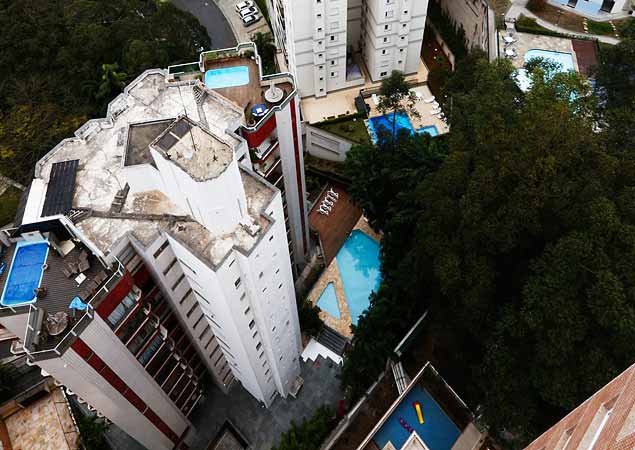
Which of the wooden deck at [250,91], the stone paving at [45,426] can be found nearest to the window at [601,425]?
the wooden deck at [250,91]

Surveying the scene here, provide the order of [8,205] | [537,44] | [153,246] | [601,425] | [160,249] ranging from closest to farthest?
[601,425] < [153,246] < [160,249] < [8,205] < [537,44]

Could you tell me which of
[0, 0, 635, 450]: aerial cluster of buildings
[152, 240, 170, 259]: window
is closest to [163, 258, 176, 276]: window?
[0, 0, 635, 450]: aerial cluster of buildings

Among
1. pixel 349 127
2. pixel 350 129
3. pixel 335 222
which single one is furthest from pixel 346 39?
pixel 335 222

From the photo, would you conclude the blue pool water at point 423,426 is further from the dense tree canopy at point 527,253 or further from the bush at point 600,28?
the bush at point 600,28

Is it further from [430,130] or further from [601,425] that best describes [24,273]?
[430,130]

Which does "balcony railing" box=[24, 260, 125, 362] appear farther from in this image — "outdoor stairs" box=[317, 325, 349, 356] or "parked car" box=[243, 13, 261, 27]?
"parked car" box=[243, 13, 261, 27]

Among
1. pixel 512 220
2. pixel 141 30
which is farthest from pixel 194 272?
pixel 141 30

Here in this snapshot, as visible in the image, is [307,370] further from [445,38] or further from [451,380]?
[445,38]
